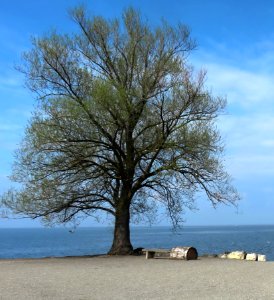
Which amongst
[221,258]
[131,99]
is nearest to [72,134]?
[131,99]

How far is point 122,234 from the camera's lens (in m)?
26.6

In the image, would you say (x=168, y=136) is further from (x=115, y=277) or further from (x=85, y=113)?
(x=115, y=277)

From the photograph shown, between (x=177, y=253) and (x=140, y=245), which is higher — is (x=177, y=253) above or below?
below

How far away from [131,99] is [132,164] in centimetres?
330

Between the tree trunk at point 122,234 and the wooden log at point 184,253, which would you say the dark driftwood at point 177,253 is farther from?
the tree trunk at point 122,234

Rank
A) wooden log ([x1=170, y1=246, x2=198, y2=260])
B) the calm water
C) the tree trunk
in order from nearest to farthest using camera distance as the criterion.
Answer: wooden log ([x1=170, y1=246, x2=198, y2=260]) < the tree trunk < the calm water

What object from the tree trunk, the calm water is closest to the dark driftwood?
the tree trunk

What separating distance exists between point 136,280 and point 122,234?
36.2 feet

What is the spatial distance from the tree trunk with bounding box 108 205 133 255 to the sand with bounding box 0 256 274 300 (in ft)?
14.5

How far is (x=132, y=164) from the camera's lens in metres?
26.3

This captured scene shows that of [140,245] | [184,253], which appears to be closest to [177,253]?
[184,253]

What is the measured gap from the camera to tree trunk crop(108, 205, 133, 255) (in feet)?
86.5

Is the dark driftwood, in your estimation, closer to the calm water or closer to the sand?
the sand

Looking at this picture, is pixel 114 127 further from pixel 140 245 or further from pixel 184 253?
pixel 140 245
